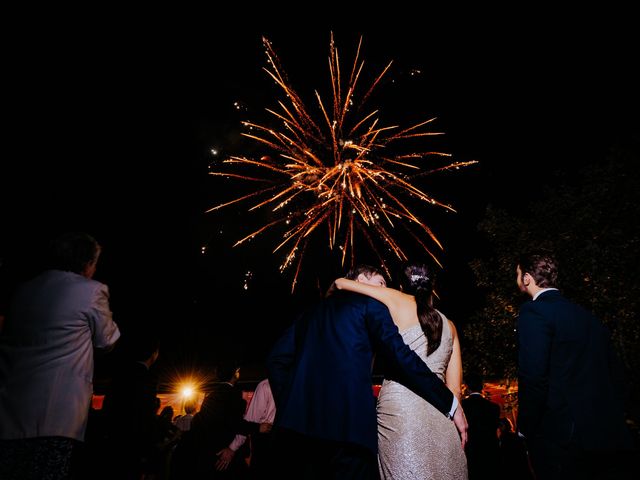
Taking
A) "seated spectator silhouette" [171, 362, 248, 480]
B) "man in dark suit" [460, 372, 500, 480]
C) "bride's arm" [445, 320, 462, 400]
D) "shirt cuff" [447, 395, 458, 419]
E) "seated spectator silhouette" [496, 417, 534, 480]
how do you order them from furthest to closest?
"seated spectator silhouette" [496, 417, 534, 480] < "man in dark suit" [460, 372, 500, 480] < "seated spectator silhouette" [171, 362, 248, 480] < "bride's arm" [445, 320, 462, 400] < "shirt cuff" [447, 395, 458, 419]

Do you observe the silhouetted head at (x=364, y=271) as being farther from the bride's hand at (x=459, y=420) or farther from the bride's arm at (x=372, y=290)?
the bride's hand at (x=459, y=420)

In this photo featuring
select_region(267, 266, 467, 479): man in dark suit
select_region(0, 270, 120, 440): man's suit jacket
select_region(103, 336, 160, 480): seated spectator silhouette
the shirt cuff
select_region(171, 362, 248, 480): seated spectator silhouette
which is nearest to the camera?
select_region(267, 266, 467, 479): man in dark suit

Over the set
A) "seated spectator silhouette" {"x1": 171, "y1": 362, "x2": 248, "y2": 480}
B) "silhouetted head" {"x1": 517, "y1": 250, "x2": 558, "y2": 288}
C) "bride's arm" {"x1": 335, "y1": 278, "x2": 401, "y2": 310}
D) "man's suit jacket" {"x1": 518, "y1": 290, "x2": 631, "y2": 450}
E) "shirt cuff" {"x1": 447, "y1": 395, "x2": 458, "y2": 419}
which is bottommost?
"seated spectator silhouette" {"x1": 171, "y1": 362, "x2": 248, "y2": 480}

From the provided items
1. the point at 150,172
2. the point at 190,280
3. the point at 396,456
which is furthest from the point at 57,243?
the point at 190,280

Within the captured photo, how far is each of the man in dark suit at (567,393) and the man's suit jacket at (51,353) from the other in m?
2.78

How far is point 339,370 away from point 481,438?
4.51 m

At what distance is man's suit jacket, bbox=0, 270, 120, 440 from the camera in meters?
1.99

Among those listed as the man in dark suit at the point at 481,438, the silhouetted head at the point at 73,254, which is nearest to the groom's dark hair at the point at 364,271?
the silhouetted head at the point at 73,254

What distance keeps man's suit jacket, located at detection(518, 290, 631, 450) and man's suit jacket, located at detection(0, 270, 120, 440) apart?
2773 millimetres

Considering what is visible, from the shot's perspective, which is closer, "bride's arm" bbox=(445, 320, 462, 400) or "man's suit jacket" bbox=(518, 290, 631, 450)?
"man's suit jacket" bbox=(518, 290, 631, 450)

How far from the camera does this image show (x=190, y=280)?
17969mm

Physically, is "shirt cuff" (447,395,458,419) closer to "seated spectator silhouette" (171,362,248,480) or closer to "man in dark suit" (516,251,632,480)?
"man in dark suit" (516,251,632,480)

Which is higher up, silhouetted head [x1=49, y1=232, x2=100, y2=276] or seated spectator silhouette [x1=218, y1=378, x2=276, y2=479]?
silhouetted head [x1=49, y1=232, x2=100, y2=276]

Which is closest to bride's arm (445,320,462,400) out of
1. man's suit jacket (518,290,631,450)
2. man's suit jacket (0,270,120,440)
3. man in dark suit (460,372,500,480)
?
man's suit jacket (518,290,631,450)
